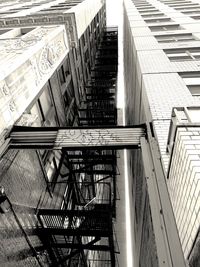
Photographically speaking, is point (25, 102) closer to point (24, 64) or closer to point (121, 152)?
point (24, 64)

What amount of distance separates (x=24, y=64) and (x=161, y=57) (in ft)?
21.7

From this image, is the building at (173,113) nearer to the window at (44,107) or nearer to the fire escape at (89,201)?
the fire escape at (89,201)

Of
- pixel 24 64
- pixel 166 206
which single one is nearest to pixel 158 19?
pixel 24 64

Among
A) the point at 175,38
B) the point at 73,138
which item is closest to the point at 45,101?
the point at 73,138

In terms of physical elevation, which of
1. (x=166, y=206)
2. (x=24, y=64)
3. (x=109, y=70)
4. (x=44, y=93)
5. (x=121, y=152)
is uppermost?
(x=24, y=64)

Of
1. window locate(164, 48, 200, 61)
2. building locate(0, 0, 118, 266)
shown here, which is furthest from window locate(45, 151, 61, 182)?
window locate(164, 48, 200, 61)

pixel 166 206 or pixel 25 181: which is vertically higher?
pixel 166 206

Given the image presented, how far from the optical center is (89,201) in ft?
51.2

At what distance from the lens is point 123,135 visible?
7.89m

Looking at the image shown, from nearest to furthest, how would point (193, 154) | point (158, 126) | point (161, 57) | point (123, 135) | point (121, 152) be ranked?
point (193, 154) → point (158, 126) → point (123, 135) → point (161, 57) → point (121, 152)

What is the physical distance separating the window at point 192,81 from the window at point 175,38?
4.71 metres

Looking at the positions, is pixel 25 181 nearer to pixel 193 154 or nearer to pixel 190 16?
pixel 193 154

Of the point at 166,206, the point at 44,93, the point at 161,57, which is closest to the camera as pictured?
the point at 166,206

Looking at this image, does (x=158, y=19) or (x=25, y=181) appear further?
(x=158, y=19)
